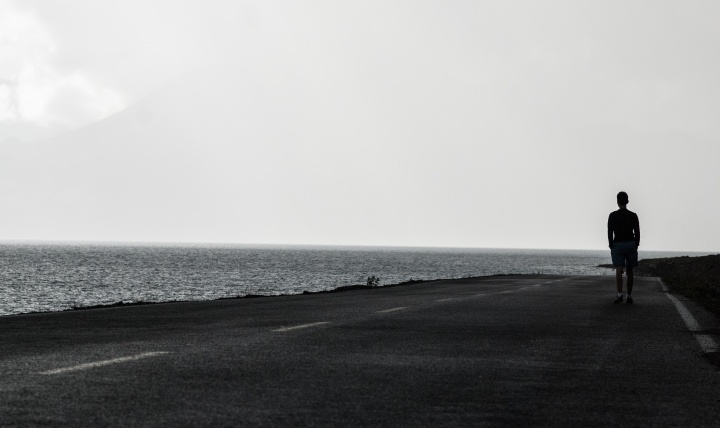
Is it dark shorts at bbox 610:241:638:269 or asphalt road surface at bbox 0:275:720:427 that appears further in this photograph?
dark shorts at bbox 610:241:638:269

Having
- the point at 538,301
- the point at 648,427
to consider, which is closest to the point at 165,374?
the point at 648,427

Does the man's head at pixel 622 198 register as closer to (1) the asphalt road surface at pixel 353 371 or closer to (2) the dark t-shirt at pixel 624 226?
(2) the dark t-shirt at pixel 624 226

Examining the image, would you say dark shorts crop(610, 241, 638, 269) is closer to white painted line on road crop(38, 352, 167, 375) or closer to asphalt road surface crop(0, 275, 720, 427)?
asphalt road surface crop(0, 275, 720, 427)

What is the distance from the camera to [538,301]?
19859 mm

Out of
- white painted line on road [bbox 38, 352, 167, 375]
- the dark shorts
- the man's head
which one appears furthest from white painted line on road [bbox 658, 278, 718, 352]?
white painted line on road [bbox 38, 352, 167, 375]

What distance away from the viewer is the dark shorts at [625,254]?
1892 centimetres

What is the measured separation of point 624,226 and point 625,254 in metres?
0.59

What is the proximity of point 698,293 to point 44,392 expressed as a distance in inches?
873

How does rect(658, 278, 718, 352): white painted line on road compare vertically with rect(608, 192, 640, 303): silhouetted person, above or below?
below

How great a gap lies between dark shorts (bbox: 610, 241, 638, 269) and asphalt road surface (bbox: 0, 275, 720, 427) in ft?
14.2

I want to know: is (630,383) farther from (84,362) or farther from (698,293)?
(698,293)

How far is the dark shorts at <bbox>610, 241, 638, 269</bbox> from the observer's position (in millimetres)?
18922

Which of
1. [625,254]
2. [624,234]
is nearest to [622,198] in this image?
[624,234]

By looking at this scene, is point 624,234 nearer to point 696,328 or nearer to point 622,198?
point 622,198
